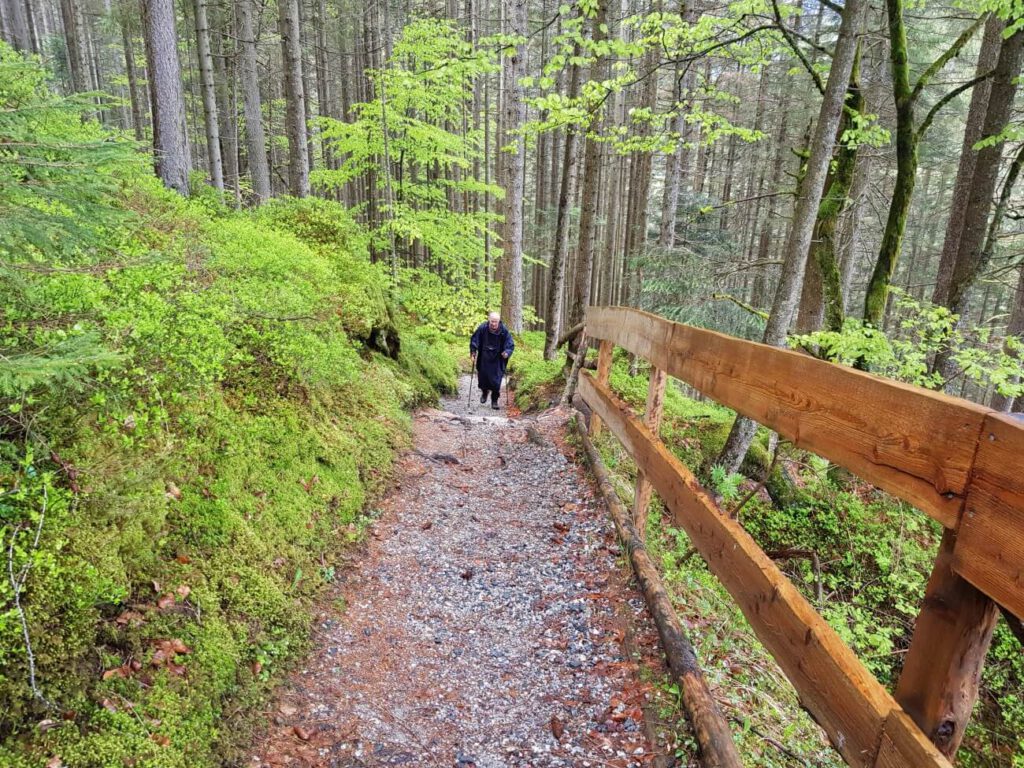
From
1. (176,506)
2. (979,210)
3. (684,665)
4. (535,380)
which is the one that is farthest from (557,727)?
(979,210)

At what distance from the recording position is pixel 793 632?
2.25 meters

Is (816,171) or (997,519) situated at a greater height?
(816,171)

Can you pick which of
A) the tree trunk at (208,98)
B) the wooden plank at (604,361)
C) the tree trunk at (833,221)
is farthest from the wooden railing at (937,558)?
the tree trunk at (208,98)

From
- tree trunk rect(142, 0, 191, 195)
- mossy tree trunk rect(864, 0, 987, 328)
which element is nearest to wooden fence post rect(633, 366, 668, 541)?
mossy tree trunk rect(864, 0, 987, 328)

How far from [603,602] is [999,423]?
3.26 m

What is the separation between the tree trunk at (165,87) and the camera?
8.91 meters

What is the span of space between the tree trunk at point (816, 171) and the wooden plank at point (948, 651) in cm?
539

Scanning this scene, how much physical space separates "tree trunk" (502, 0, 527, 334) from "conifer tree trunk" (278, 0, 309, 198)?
494 cm

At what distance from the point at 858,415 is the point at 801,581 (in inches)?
242

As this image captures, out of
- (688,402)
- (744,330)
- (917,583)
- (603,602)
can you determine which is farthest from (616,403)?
(744,330)

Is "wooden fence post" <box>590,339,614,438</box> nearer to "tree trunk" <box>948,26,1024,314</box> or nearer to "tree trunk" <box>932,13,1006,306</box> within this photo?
"tree trunk" <box>948,26,1024,314</box>

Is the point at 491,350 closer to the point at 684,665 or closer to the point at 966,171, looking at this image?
the point at 684,665

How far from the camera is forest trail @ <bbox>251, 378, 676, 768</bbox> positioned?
9.87ft

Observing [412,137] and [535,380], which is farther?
[412,137]
